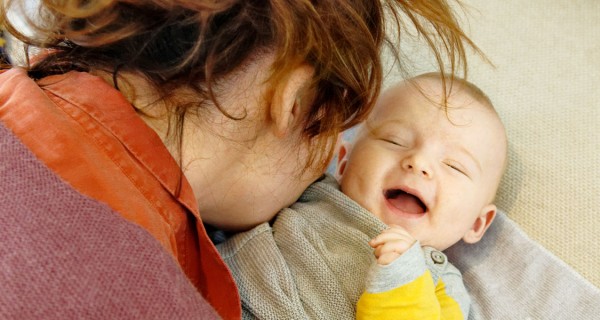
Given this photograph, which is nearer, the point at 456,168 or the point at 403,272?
the point at 403,272

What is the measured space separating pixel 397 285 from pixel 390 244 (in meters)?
0.06

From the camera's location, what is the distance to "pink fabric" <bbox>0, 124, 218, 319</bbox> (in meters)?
0.56

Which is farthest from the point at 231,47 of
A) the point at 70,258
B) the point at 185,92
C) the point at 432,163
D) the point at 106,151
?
the point at 432,163

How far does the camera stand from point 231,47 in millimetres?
723

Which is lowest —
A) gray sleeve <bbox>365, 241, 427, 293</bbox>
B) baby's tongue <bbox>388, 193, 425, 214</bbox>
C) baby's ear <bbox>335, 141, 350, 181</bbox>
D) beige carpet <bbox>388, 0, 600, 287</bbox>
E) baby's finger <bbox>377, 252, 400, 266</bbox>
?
beige carpet <bbox>388, 0, 600, 287</bbox>

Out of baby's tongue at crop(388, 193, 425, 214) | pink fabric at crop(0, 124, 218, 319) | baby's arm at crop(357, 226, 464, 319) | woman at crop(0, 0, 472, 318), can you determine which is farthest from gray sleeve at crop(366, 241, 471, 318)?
pink fabric at crop(0, 124, 218, 319)

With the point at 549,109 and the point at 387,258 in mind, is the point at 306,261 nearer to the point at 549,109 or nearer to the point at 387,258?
the point at 387,258

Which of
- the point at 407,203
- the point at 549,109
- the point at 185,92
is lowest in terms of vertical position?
the point at 549,109

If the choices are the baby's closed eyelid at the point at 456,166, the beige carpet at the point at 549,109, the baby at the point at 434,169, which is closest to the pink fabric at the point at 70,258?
the baby at the point at 434,169

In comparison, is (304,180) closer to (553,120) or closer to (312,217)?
(312,217)

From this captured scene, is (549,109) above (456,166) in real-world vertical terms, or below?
below

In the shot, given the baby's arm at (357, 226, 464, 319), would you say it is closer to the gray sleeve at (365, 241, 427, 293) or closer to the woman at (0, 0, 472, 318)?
the gray sleeve at (365, 241, 427, 293)

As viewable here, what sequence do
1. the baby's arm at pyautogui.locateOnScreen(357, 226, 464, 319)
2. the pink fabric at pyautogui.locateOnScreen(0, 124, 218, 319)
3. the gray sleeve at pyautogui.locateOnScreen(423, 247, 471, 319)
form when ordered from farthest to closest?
1. the gray sleeve at pyautogui.locateOnScreen(423, 247, 471, 319)
2. the baby's arm at pyautogui.locateOnScreen(357, 226, 464, 319)
3. the pink fabric at pyautogui.locateOnScreen(0, 124, 218, 319)

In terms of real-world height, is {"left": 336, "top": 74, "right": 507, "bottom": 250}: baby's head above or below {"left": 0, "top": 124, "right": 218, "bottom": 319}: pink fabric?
below
